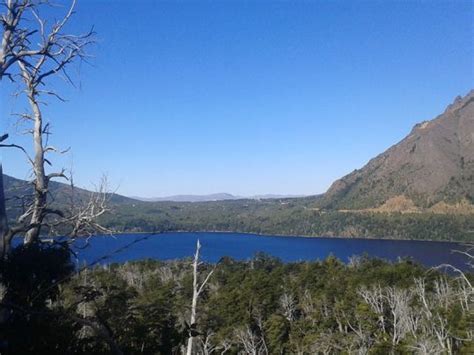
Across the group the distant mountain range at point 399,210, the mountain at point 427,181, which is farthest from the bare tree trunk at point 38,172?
the mountain at point 427,181

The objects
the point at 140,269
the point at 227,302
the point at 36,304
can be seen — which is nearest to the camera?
the point at 36,304

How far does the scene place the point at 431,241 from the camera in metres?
124

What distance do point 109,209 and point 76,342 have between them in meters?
1.21

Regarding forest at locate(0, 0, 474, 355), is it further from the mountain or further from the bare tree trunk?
the mountain

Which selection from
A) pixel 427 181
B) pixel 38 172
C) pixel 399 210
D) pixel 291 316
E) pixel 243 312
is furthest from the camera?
pixel 427 181

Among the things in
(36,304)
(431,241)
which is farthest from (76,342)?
(431,241)

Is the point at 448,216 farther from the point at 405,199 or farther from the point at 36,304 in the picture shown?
the point at 36,304

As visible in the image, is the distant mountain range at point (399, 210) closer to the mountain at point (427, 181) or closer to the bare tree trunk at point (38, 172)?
the mountain at point (427, 181)

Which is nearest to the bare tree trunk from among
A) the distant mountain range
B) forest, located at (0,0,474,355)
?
forest, located at (0,0,474,355)

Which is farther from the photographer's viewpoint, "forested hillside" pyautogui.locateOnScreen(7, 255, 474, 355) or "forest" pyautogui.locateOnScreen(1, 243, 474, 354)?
"forested hillside" pyautogui.locateOnScreen(7, 255, 474, 355)

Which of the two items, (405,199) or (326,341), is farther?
(405,199)

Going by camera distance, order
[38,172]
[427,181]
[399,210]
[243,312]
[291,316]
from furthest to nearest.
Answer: [427,181] → [399,210] → [291,316] → [243,312] → [38,172]

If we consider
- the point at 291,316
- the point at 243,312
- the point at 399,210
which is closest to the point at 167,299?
the point at 243,312

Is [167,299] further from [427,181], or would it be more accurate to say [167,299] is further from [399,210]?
[427,181]
